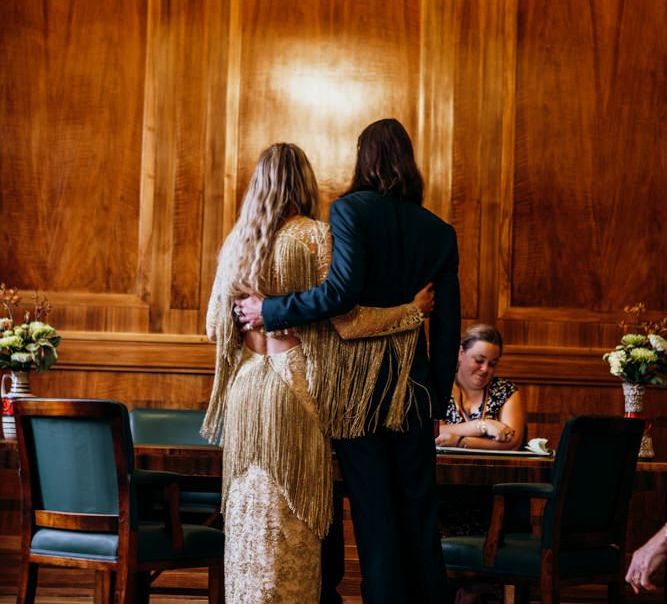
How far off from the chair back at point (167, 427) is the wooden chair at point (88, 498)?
106 centimetres

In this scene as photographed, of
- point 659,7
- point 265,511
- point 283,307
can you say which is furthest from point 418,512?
point 659,7

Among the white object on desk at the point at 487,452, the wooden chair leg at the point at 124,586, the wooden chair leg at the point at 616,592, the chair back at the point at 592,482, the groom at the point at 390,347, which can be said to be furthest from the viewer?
the white object on desk at the point at 487,452

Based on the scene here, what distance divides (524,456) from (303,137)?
2115 millimetres

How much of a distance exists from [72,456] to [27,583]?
Answer: 0.41 m

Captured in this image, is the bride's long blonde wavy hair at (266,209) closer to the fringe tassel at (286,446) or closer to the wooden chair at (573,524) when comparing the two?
the fringe tassel at (286,446)

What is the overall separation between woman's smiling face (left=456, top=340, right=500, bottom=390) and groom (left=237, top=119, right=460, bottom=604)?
1.32 metres

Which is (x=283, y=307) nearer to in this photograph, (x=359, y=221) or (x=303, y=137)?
(x=359, y=221)

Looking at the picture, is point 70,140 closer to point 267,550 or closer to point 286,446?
point 286,446

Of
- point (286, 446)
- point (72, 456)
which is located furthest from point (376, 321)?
point (72, 456)

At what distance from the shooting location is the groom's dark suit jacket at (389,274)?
9.58ft

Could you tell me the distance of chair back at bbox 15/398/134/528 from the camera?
3248mm

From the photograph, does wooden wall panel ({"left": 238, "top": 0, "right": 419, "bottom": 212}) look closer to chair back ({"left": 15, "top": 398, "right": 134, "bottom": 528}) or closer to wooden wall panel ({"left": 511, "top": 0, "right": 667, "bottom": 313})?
wooden wall panel ({"left": 511, "top": 0, "right": 667, "bottom": 313})

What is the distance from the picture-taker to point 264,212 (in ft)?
10.1

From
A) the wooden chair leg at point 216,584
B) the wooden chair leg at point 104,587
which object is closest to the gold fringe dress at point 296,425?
the wooden chair leg at point 216,584
